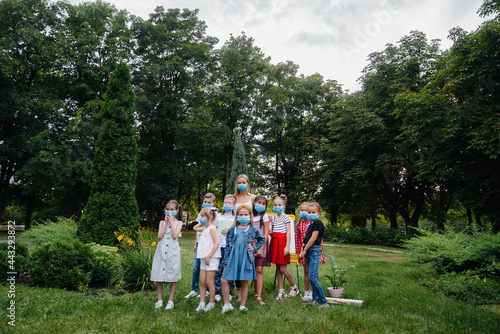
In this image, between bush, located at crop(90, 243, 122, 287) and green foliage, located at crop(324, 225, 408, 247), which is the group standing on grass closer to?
bush, located at crop(90, 243, 122, 287)

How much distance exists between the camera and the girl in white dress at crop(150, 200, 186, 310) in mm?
5000

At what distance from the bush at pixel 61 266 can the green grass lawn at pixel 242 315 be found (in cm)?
29

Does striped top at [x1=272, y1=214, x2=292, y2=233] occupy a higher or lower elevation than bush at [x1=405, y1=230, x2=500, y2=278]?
higher

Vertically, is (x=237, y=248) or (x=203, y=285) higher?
(x=237, y=248)

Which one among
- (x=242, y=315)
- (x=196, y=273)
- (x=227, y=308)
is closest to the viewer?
(x=242, y=315)

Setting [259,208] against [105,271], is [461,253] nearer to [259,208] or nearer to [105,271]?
[259,208]

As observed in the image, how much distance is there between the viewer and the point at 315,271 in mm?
5047

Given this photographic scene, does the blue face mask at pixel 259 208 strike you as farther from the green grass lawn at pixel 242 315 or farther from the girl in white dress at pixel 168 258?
the green grass lawn at pixel 242 315

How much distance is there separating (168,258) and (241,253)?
4.20ft

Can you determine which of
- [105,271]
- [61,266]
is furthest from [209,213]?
[61,266]

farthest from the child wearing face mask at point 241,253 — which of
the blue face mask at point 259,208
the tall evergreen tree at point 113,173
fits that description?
the tall evergreen tree at point 113,173

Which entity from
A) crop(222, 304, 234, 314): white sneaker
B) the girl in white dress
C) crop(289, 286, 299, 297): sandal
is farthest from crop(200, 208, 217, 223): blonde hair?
crop(289, 286, 299, 297): sandal

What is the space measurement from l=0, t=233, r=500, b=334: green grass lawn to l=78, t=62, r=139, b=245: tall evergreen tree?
3.40m

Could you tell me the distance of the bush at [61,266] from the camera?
5.85 meters
